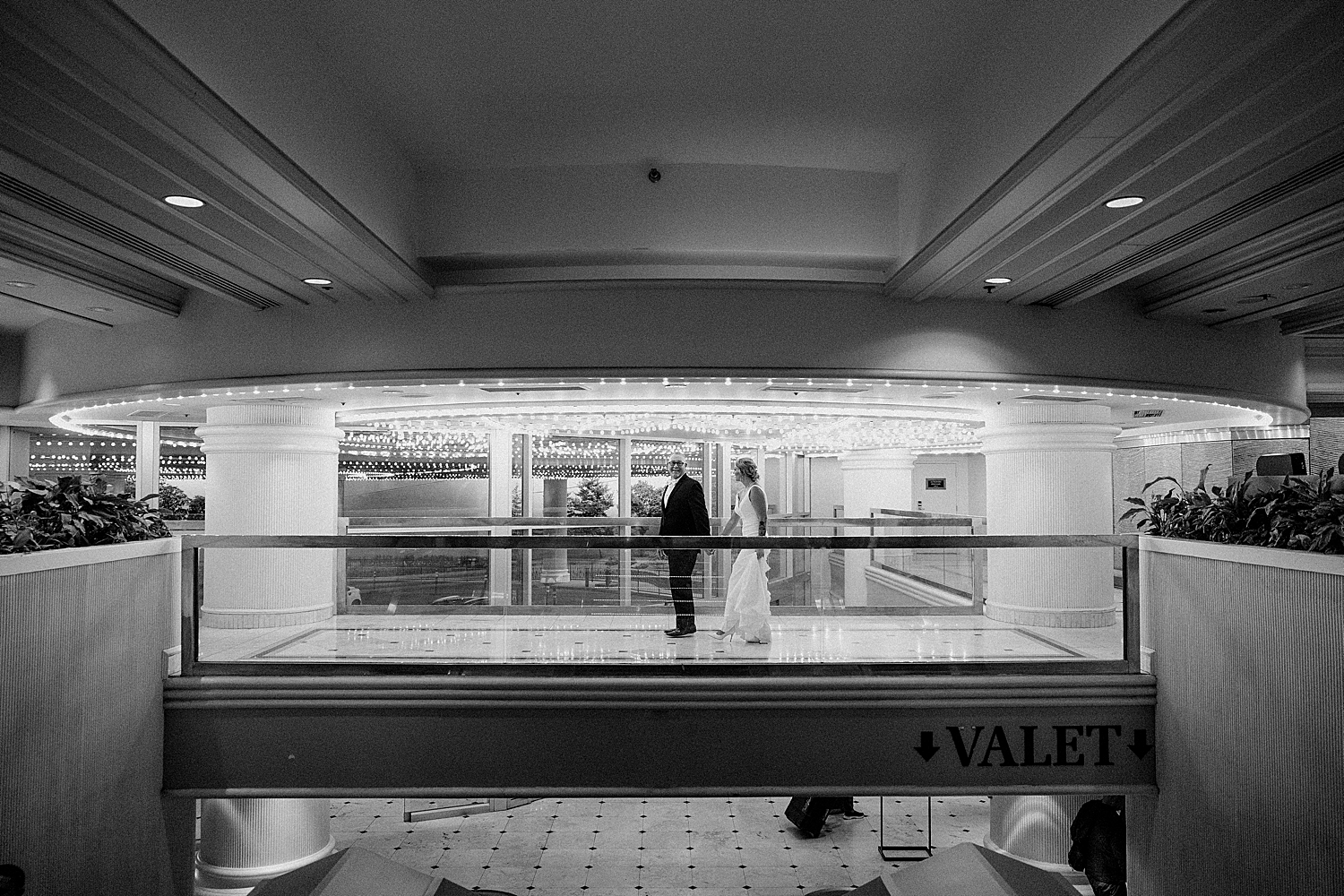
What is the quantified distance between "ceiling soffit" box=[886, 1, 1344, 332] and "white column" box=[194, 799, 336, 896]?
688 centimetres

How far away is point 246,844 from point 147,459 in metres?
7.12

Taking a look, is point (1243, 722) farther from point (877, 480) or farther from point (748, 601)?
point (877, 480)

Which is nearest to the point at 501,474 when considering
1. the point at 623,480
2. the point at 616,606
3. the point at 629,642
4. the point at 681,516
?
the point at 623,480

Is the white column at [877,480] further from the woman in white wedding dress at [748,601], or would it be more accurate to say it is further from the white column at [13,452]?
the white column at [13,452]

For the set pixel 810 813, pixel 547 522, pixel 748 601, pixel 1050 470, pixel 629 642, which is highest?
pixel 1050 470

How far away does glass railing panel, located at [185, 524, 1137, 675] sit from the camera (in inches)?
223

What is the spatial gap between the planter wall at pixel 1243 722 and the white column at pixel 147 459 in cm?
1258

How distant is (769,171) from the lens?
631 centimetres

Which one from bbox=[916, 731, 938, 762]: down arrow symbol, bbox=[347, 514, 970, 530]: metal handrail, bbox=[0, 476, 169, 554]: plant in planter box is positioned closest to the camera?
bbox=[0, 476, 169, 554]: plant in planter box

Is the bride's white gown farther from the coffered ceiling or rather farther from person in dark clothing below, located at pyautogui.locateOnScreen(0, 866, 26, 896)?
person in dark clothing below, located at pyautogui.locateOnScreen(0, 866, 26, 896)

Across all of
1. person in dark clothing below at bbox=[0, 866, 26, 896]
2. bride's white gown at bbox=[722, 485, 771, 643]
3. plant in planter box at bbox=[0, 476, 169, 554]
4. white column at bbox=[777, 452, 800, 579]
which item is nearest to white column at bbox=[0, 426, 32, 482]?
plant in planter box at bbox=[0, 476, 169, 554]

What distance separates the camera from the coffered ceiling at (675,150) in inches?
127

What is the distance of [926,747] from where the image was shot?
5.55 metres

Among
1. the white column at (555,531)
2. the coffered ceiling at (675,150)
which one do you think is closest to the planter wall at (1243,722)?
the coffered ceiling at (675,150)
